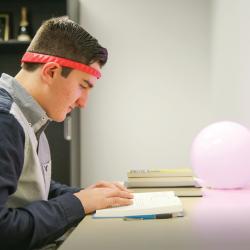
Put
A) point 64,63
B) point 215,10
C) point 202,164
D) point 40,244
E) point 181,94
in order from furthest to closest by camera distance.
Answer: point 181,94 → point 215,10 → point 202,164 → point 64,63 → point 40,244

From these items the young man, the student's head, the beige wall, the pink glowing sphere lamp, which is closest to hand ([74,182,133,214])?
the young man

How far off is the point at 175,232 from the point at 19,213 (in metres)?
0.36

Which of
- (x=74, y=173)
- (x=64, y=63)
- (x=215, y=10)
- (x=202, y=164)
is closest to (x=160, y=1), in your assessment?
(x=215, y=10)

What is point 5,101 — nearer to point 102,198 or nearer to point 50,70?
point 50,70

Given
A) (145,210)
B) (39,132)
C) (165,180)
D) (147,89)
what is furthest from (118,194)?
(147,89)

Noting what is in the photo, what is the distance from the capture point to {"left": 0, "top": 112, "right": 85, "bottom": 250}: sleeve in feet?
2.95

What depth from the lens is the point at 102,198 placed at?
42.4 inches

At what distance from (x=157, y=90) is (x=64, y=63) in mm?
1843

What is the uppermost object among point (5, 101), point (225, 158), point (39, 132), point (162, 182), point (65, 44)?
point (65, 44)

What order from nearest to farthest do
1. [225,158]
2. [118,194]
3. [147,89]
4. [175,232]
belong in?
1. [175,232]
2. [118,194]
3. [225,158]
4. [147,89]

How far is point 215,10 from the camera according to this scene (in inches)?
108

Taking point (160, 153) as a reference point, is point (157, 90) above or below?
above

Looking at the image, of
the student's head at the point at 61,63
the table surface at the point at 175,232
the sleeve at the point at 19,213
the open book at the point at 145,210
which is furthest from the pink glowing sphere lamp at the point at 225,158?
the sleeve at the point at 19,213

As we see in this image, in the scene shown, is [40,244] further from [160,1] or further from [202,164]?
[160,1]
